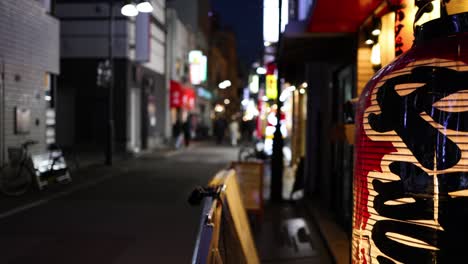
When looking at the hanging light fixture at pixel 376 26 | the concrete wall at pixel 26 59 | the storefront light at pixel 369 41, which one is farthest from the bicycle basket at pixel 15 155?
the hanging light fixture at pixel 376 26

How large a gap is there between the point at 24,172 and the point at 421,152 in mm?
12667

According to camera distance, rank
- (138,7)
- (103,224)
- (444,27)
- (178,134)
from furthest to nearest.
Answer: (178,134), (138,7), (103,224), (444,27)

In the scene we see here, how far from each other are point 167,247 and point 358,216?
5.14 m

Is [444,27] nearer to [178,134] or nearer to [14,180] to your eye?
[14,180]

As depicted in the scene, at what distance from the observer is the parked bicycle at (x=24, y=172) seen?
42.0 ft

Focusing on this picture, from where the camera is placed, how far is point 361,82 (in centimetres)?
749

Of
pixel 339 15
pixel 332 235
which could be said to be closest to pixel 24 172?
pixel 332 235

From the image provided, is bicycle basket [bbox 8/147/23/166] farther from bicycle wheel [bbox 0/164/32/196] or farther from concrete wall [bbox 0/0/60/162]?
concrete wall [bbox 0/0/60/162]

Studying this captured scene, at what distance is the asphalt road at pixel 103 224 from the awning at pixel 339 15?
388cm

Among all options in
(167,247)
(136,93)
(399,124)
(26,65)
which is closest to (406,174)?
(399,124)

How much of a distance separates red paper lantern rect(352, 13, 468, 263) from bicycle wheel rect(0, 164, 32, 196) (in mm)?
11558

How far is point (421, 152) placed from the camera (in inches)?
108

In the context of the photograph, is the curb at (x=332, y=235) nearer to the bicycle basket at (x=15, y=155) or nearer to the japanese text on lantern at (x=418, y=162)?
the japanese text on lantern at (x=418, y=162)

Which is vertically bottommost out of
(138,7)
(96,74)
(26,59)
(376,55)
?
(376,55)
